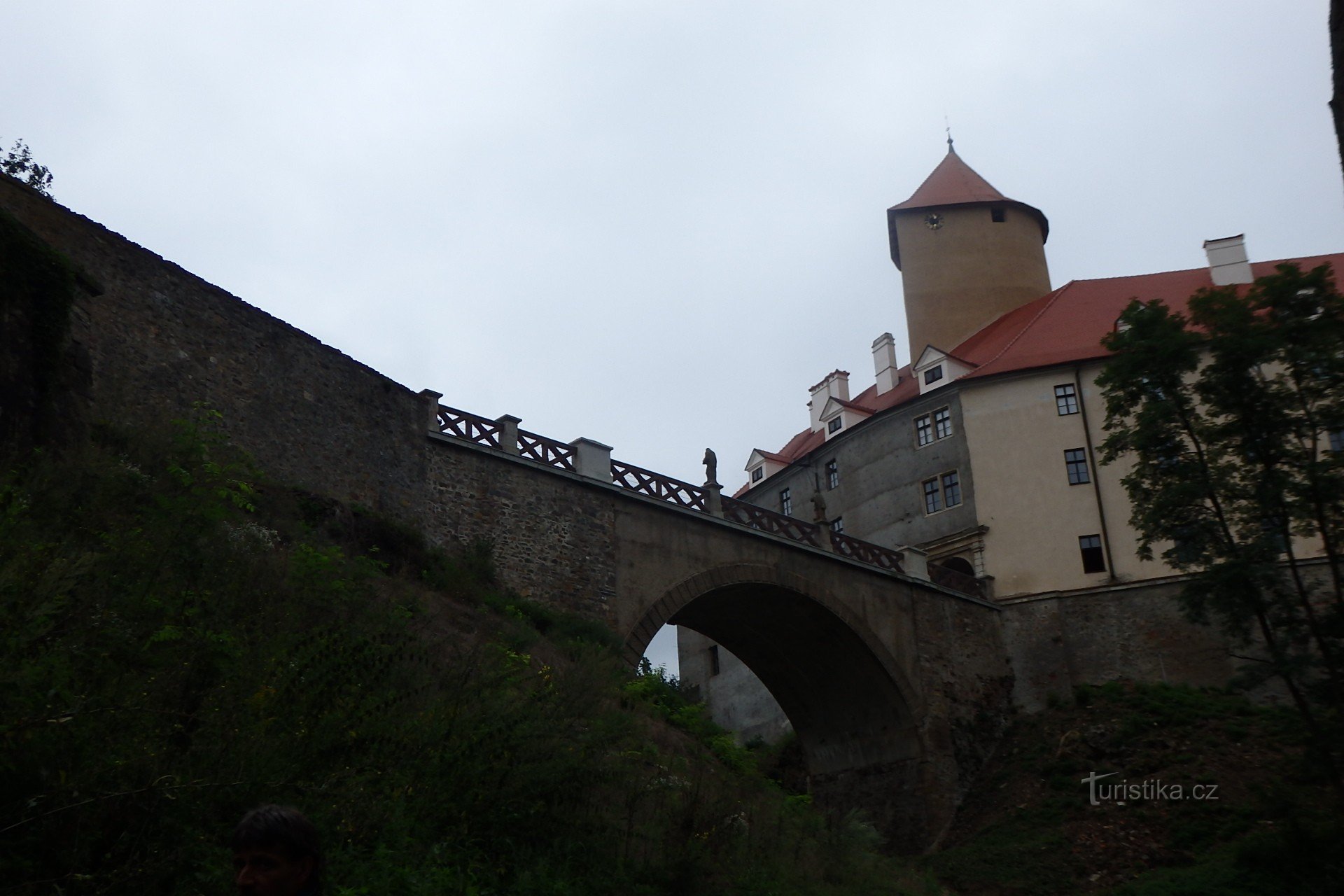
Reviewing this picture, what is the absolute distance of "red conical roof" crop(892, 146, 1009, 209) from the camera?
4344 cm

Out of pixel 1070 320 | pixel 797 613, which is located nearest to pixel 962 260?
pixel 1070 320

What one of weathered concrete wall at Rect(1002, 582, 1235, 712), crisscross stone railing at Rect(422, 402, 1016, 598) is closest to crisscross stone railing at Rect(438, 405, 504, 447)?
crisscross stone railing at Rect(422, 402, 1016, 598)

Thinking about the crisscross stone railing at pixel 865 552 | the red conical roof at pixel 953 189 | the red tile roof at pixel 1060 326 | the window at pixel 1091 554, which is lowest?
the crisscross stone railing at pixel 865 552

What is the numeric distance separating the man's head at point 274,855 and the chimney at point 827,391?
39653mm

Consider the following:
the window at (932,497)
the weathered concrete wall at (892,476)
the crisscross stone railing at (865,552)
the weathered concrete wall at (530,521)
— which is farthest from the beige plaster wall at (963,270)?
the weathered concrete wall at (530,521)

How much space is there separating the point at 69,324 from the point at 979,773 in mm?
22937

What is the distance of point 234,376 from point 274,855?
58.0ft

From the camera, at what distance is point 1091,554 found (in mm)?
33938

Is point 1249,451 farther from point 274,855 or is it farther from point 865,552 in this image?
point 274,855

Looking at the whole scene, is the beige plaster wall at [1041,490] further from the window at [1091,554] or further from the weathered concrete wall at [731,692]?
the weathered concrete wall at [731,692]

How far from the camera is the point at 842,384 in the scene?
44.6 m

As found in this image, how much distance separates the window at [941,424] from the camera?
1442 inches

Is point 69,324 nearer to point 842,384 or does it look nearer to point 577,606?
Answer: point 577,606

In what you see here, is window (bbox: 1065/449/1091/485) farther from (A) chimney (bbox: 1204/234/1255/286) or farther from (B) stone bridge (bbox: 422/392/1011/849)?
(A) chimney (bbox: 1204/234/1255/286)
